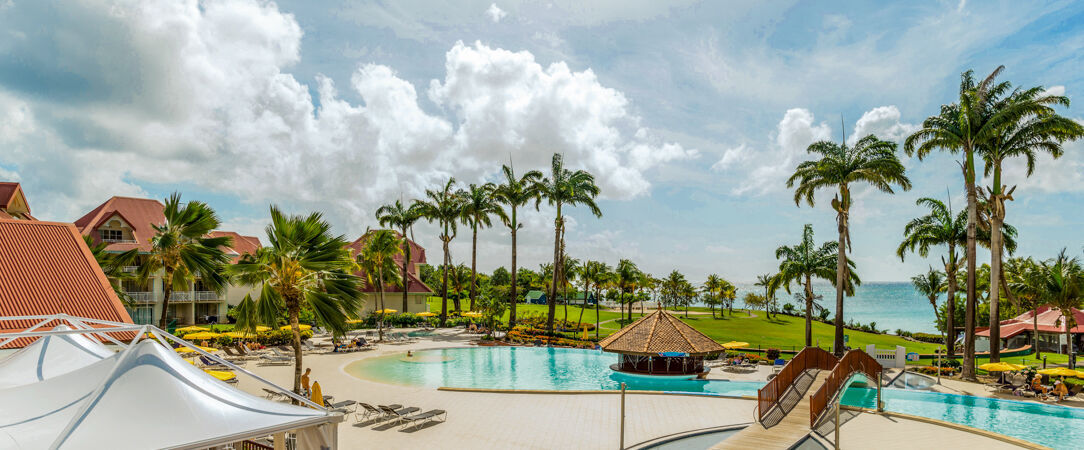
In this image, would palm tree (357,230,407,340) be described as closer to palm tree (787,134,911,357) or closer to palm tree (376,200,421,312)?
palm tree (376,200,421,312)

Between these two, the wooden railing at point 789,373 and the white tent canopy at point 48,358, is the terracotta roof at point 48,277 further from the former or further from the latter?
the wooden railing at point 789,373

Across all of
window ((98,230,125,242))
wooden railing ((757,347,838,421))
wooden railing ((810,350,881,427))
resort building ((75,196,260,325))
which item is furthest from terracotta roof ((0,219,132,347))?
window ((98,230,125,242))

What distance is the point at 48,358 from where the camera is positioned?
Answer: 1060cm

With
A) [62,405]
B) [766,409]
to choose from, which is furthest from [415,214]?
[62,405]

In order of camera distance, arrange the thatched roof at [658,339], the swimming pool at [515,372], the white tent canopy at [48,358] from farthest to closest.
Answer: the thatched roof at [658,339]
the swimming pool at [515,372]
the white tent canopy at [48,358]

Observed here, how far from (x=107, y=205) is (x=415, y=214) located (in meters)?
26.3

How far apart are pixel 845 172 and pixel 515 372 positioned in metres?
22.1

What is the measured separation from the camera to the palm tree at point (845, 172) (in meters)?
32.2

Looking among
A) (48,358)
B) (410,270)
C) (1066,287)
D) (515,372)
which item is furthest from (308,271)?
(410,270)

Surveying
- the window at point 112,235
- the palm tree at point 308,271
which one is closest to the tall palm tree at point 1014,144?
the palm tree at point 308,271

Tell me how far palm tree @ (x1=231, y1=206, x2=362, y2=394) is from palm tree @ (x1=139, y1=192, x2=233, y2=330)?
27.6 ft

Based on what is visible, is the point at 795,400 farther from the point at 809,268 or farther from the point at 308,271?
the point at 809,268

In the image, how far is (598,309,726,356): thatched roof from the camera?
29078mm

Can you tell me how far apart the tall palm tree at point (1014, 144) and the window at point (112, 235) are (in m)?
60.4
